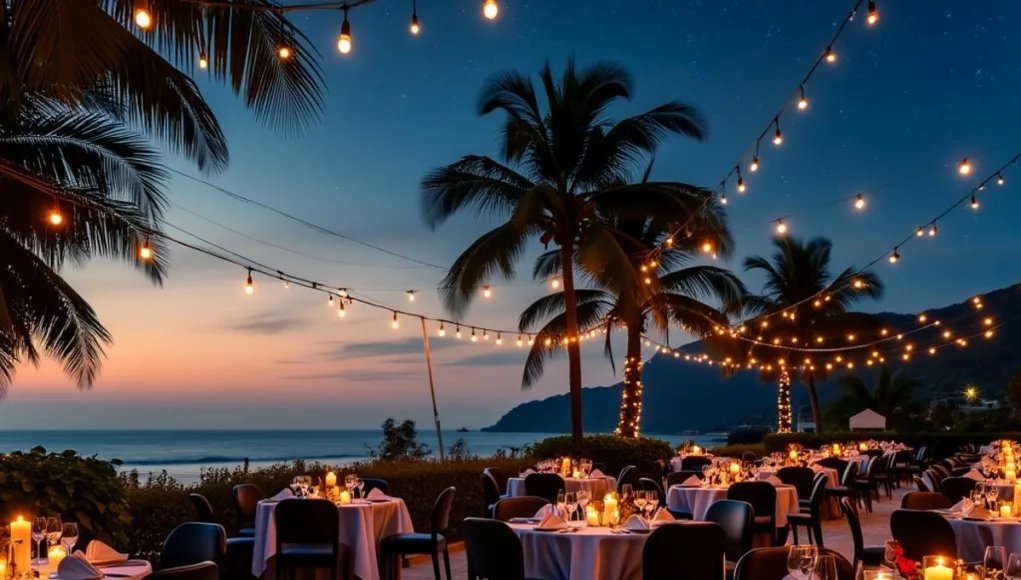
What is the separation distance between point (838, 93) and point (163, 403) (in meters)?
29.6

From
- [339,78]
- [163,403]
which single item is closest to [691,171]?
[339,78]

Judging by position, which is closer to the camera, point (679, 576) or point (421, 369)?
point (679, 576)

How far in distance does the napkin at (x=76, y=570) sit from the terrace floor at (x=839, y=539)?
5165 millimetres

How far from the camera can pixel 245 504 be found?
874 cm

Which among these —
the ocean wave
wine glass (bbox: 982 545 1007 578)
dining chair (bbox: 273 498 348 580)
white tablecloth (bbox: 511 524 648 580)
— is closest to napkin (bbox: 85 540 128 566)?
white tablecloth (bbox: 511 524 648 580)

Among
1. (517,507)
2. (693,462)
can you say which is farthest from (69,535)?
(693,462)

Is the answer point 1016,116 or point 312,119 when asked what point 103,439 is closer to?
point 1016,116

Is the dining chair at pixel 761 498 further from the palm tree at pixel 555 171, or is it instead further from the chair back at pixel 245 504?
the palm tree at pixel 555 171

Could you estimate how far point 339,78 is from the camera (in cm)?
1450

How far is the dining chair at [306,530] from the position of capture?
7.40m

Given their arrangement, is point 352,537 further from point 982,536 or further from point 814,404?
point 814,404

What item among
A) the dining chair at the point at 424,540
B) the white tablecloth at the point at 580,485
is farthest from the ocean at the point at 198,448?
the dining chair at the point at 424,540

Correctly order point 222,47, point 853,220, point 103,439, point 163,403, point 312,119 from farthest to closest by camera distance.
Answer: point 103,439 < point 163,403 < point 853,220 < point 312,119 < point 222,47

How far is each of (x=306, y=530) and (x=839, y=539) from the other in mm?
6962
